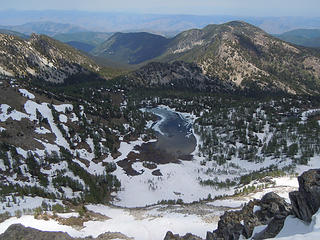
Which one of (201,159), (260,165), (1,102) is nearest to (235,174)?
(260,165)

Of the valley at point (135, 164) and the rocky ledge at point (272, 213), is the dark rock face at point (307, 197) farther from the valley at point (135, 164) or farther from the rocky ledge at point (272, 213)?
the valley at point (135, 164)

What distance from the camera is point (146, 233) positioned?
134ft

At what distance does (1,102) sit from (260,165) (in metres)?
112

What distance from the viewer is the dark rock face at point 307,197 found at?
64.5 feet

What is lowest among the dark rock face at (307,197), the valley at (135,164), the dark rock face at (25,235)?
the valley at (135,164)

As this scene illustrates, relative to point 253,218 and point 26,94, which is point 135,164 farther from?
point 253,218

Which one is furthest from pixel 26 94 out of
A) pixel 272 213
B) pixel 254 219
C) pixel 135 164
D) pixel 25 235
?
pixel 272 213

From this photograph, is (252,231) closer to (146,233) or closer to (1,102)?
(146,233)

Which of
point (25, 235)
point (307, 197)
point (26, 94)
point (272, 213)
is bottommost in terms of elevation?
point (25, 235)

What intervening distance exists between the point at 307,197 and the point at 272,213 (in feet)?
23.3

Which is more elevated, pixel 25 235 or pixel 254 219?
pixel 254 219

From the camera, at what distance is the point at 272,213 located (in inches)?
1036

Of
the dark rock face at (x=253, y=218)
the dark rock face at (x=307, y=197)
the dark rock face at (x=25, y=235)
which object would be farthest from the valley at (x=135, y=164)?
the dark rock face at (x=25, y=235)

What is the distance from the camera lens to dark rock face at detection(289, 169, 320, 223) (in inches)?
774
